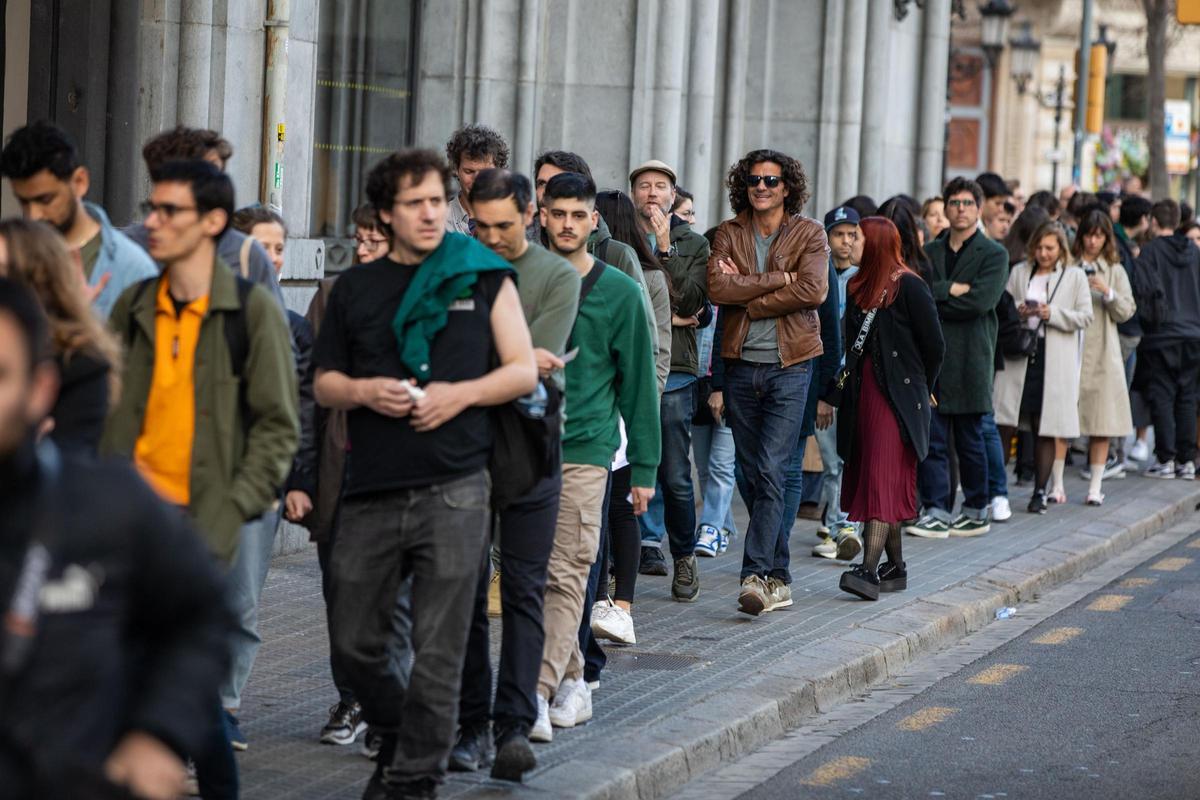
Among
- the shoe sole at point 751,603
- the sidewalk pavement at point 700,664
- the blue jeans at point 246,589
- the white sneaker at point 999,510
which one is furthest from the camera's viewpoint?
the white sneaker at point 999,510

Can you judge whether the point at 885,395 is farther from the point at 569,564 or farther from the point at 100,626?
the point at 100,626

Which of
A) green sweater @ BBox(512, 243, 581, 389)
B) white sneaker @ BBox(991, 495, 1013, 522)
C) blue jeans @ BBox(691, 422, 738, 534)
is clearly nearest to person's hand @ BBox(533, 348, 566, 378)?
green sweater @ BBox(512, 243, 581, 389)

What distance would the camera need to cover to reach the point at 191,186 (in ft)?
16.5

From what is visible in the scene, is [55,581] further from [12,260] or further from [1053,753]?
[1053,753]

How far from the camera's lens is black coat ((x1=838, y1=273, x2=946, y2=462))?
32.2ft

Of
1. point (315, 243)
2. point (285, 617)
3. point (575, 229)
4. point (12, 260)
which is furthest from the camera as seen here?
point (315, 243)

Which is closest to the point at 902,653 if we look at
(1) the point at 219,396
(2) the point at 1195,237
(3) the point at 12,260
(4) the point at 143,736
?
(1) the point at 219,396

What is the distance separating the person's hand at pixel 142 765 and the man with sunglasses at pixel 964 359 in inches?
385

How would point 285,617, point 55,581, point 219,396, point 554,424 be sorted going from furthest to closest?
point 285,617 → point 554,424 → point 219,396 → point 55,581

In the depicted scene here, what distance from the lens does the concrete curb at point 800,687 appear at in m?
6.33

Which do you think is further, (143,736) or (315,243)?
(315,243)

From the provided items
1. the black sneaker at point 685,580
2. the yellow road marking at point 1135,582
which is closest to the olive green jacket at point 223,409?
the black sneaker at point 685,580

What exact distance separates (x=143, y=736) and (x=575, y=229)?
4086mm

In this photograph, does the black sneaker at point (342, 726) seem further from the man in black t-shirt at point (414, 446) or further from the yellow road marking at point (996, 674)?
the yellow road marking at point (996, 674)
